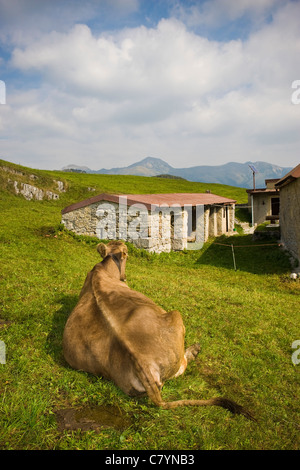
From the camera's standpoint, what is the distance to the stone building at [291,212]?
13969 mm

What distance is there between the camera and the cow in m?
3.48

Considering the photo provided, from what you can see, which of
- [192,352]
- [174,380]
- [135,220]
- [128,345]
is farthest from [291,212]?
[128,345]

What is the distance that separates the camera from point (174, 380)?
4.21 meters

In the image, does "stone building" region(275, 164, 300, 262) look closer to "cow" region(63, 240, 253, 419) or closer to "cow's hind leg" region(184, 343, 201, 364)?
"cow's hind leg" region(184, 343, 201, 364)

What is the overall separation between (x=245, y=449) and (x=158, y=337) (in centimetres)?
147

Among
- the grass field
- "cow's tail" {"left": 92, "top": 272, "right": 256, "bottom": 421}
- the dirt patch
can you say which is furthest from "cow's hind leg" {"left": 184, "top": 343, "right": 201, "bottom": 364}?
the dirt patch

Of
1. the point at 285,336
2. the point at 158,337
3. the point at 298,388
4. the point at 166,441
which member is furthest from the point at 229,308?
the point at 166,441

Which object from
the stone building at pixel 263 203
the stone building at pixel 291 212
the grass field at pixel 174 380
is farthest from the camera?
the stone building at pixel 263 203

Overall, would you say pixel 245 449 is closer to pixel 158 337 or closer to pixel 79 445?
pixel 158 337

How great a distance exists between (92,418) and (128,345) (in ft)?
2.90

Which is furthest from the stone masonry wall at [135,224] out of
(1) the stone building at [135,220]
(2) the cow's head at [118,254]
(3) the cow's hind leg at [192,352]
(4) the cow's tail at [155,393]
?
(4) the cow's tail at [155,393]

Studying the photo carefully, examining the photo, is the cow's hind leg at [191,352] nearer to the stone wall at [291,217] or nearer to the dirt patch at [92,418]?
the dirt patch at [92,418]

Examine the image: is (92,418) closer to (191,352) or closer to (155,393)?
(155,393)
